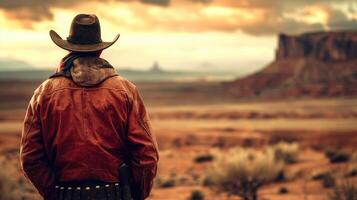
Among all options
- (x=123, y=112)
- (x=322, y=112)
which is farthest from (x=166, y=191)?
(x=322, y=112)

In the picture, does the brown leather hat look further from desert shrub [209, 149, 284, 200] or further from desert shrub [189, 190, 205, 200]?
desert shrub [189, 190, 205, 200]

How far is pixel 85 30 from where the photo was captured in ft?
15.3

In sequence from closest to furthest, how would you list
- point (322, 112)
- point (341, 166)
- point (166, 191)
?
point (166, 191)
point (341, 166)
point (322, 112)

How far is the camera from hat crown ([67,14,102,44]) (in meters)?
4.64

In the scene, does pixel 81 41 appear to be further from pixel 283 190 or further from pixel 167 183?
pixel 167 183

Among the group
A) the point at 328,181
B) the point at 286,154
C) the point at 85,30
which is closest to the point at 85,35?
the point at 85,30

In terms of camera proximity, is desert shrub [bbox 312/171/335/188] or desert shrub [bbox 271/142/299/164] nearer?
desert shrub [bbox 312/171/335/188]

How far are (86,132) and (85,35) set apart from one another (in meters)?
0.65

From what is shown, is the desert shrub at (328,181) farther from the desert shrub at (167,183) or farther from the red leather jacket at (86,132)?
the red leather jacket at (86,132)

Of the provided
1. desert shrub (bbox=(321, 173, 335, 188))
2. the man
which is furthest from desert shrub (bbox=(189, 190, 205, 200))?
the man

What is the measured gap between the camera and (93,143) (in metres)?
4.38

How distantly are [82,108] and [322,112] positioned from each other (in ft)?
183

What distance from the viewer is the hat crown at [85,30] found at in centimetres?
464

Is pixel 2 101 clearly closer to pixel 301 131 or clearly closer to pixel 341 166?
pixel 301 131
